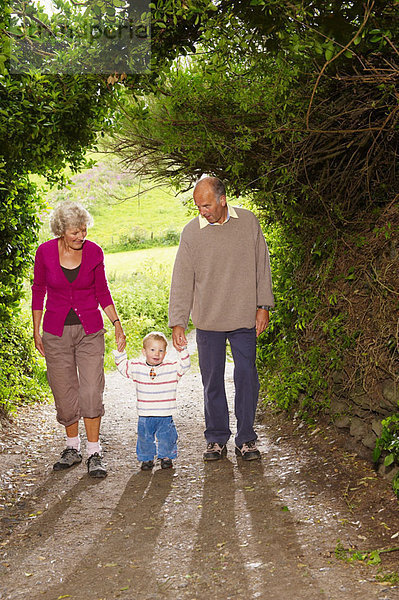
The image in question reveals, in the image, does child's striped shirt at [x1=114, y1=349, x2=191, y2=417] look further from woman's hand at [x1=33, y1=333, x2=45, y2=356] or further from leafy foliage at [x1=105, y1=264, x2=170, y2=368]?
leafy foliage at [x1=105, y1=264, x2=170, y2=368]

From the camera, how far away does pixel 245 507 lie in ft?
14.5

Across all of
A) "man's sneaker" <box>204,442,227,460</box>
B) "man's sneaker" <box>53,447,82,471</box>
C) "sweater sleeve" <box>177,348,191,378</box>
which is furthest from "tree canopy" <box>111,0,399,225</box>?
"man's sneaker" <box>53,447,82,471</box>

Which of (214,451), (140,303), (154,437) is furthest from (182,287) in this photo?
(140,303)

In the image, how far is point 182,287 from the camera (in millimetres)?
5305

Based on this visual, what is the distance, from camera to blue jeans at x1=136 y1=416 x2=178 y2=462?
5168 mm

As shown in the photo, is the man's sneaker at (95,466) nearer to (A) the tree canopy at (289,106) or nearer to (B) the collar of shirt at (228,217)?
(B) the collar of shirt at (228,217)

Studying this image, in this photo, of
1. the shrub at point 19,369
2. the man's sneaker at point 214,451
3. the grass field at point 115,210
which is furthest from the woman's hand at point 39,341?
the grass field at point 115,210

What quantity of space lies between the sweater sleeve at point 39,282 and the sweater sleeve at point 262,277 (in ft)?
5.51

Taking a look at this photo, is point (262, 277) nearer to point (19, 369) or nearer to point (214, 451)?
point (214, 451)

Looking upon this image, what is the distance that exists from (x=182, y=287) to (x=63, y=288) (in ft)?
3.02

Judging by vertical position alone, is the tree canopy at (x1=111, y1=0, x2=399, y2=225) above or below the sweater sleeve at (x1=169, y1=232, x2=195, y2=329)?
above

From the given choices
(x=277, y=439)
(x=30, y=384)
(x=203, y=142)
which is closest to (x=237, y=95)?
(x=203, y=142)

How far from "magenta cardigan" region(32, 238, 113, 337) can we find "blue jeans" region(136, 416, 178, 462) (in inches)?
33.0

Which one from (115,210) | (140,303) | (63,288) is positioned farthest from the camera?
(115,210)
